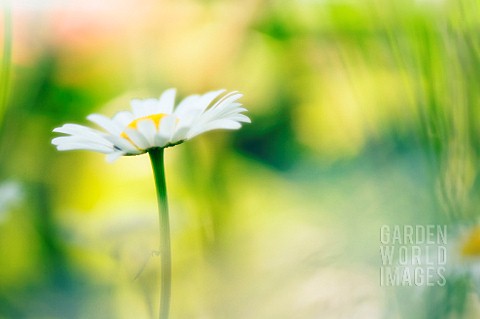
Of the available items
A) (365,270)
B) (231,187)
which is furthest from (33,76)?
(365,270)

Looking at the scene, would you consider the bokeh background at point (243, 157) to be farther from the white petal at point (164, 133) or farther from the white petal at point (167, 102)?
the white petal at point (164, 133)

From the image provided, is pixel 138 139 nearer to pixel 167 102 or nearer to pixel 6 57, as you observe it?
pixel 167 102

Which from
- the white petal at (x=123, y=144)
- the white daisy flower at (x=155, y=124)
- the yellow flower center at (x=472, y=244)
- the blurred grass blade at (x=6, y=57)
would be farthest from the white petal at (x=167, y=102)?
the yellow flower center at (x=472, y=244)

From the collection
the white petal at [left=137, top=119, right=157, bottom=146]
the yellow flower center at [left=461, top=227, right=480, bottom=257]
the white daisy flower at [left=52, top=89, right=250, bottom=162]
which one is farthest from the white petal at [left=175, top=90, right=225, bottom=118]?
the yellow flower center at [left=461, top=227, right=480, bottom=257]

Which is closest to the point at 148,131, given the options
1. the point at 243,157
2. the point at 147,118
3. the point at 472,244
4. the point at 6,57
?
the point at 147,118

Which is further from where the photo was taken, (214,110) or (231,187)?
(231,187)

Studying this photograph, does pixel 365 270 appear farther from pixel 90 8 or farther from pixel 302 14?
pixel 90 8

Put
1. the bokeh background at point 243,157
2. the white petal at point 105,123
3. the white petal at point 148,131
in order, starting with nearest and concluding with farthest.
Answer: the white petal at point 148,131
the white petal at point 105,123
the bokeh background at point 243,157
